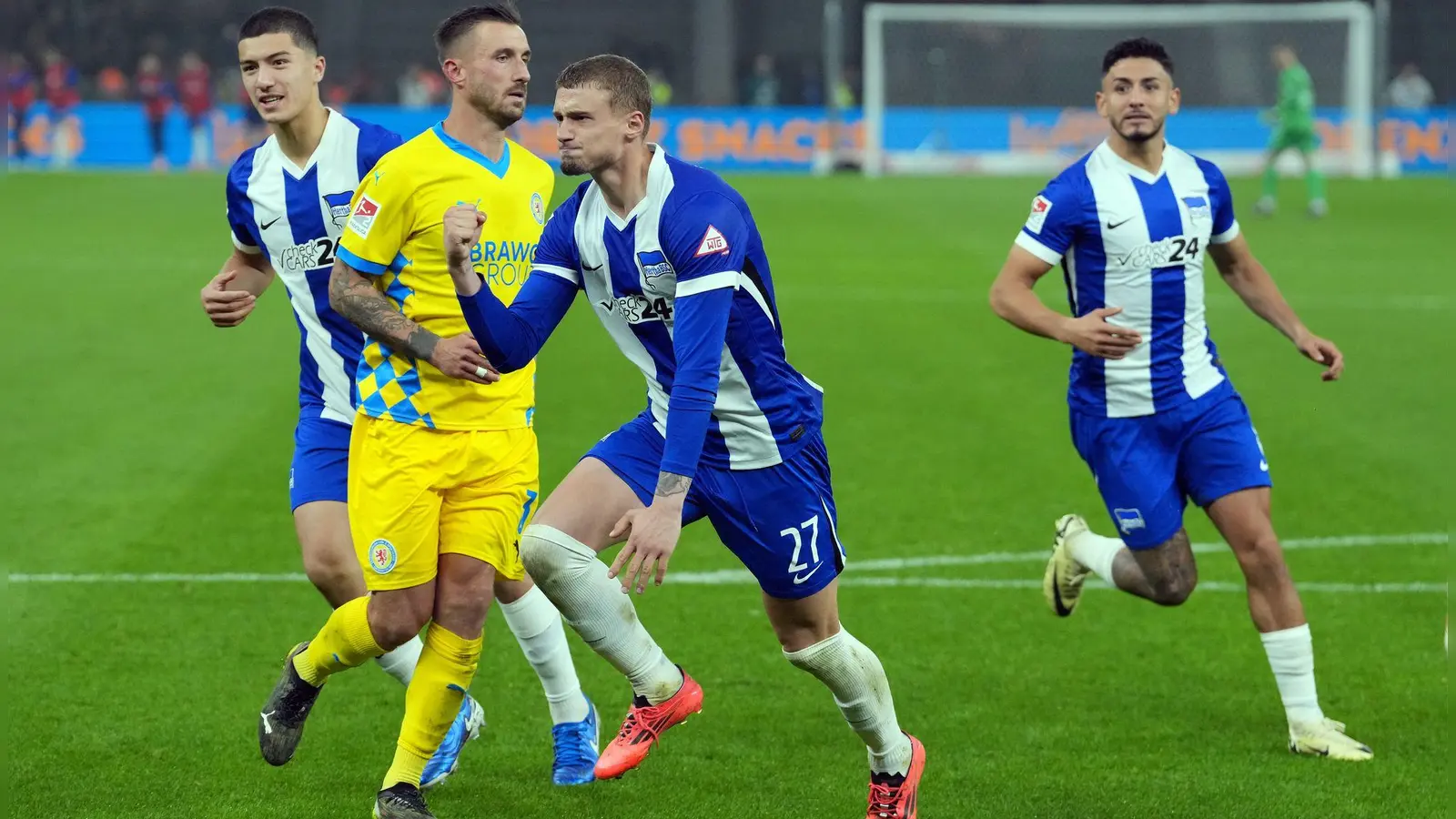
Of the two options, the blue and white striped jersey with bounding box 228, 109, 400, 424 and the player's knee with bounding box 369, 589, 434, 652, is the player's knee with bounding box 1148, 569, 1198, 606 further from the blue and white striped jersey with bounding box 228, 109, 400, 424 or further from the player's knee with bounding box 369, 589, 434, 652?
the blue and white striped jersey with bounding box 228, 109, 400, 424

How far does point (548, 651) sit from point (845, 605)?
7.45 ft

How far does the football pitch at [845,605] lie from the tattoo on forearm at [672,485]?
122 centimetres

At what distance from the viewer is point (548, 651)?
581 centimetres

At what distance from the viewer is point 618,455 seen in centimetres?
529

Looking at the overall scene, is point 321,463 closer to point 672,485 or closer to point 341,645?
point 341,645

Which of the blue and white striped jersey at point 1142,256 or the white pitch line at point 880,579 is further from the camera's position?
the white pitch line at point 880,579

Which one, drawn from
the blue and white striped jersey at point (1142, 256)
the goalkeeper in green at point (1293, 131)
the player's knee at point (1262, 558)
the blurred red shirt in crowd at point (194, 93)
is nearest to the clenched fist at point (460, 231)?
the blue and white striped jersey at point (1142, 256)

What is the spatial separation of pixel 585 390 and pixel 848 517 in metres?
3.89

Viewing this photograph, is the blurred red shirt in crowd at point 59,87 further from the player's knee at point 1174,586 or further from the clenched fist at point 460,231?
the clenched fist at point 460,231

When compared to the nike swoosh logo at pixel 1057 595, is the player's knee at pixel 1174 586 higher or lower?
higher

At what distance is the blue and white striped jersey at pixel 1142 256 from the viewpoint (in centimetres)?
637

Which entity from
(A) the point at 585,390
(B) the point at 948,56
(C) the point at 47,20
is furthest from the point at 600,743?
(C) the point at 47,20

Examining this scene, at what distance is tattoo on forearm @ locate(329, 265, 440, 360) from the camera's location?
5117mm

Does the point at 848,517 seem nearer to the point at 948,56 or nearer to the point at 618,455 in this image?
the point at 618,455
